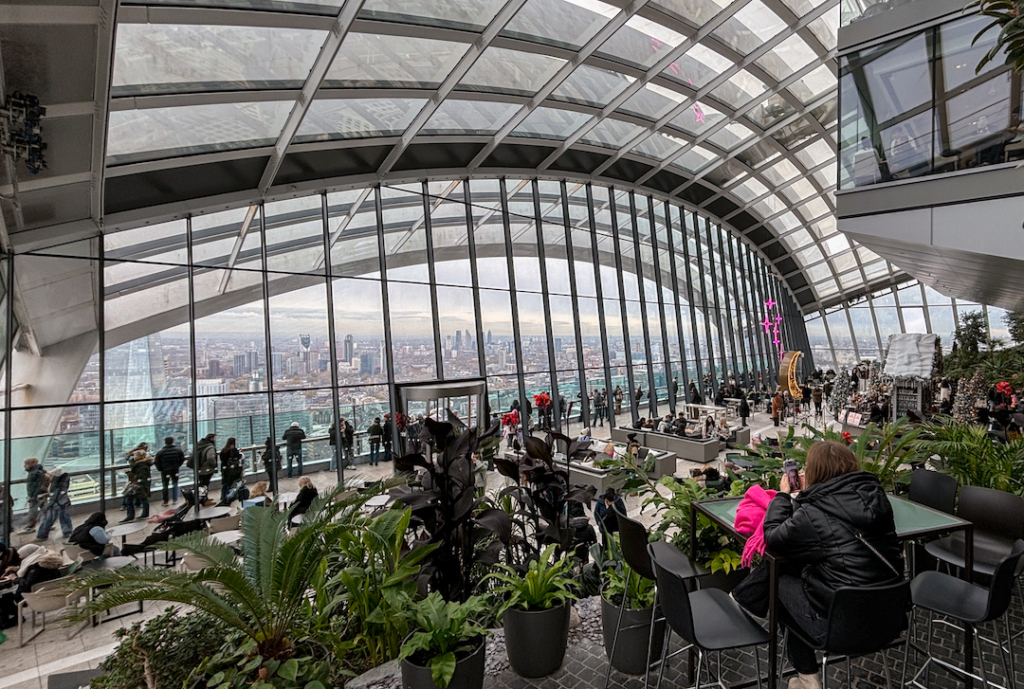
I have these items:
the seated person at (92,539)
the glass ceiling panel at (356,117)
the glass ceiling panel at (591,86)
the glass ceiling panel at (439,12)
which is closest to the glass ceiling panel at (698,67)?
the glass ceiling panel at (591,86)

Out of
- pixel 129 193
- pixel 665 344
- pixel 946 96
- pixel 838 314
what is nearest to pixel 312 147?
pixel 129 193

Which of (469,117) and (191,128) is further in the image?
(469,117)

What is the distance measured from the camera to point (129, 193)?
8.95m

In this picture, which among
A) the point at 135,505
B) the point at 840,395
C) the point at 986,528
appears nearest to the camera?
the point at 986,528

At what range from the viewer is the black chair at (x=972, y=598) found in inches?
98.1

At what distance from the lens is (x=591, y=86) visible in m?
11.8

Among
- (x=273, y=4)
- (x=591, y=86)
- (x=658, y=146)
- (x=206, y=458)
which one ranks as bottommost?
(x=206, y=458)

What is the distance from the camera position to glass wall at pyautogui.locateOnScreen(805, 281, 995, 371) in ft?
89.7

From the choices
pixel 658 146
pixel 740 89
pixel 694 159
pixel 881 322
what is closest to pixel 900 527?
pixel 740 89

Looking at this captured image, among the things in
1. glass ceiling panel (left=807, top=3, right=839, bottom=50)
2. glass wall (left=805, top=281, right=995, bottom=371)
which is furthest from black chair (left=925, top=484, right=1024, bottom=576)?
glass wall (left=805, top=281, right=995, bottom=371)

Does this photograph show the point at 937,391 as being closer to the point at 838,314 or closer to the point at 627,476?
the point at 627,476

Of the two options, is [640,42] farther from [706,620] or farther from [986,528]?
[706,620]

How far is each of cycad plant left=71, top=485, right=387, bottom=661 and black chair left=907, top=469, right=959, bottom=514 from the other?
4.50m

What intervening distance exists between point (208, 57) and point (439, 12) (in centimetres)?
352
